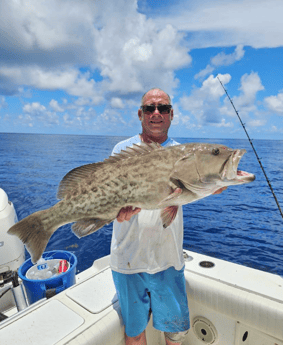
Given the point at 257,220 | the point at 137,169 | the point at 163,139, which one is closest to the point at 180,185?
the point at 137,169

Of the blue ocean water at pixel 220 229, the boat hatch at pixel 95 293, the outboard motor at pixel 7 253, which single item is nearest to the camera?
the boat hatch at pixel 95 293

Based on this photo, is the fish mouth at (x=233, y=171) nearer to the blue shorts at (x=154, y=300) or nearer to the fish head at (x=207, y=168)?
the fish head at (x=207, y=168)

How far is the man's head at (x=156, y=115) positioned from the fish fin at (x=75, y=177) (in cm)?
88

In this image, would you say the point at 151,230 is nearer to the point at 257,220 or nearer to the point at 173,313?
the point at 173,313

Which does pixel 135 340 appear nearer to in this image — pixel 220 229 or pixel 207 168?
pixel 207 168

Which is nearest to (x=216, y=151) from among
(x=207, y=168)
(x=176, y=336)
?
(x=207, y=168)

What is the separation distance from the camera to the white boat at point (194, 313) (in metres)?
2.87

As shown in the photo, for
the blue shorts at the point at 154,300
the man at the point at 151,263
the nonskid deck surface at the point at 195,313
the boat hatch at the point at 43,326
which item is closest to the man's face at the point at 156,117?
the man at the point at 151,263

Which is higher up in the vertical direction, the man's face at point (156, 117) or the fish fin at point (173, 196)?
the man's face at point (156, 117)

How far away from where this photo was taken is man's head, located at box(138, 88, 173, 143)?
3.14 m

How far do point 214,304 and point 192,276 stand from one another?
456 mm

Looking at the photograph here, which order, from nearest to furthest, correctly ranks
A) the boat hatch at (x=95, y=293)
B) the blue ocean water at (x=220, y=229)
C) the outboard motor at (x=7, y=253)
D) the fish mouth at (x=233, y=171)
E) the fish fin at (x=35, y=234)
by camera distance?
1. the fish mouth at (x=233, y=171)
2. the fish fin at (x=35, y=234)
3. the boat hatch at (x=95, y=293)
4. the outboard motor at (x=7, y=253)
5. the blue ocean water at (x=220, y=229)

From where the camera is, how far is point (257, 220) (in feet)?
48.4

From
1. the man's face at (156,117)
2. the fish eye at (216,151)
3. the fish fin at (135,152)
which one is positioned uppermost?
the man's face at (156,117)
